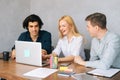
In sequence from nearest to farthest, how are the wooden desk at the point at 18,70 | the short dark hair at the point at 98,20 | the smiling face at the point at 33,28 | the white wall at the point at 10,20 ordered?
the wooden desk at the point at 18,70
the short dark hair at the point at 98,20
the smiling face at the point at 33,28
the white wall at the point at 10,20

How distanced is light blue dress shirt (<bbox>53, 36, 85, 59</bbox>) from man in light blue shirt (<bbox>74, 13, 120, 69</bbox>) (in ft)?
0.71

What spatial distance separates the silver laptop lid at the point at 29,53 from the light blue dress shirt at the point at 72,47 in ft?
1.85

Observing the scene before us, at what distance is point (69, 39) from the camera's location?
2.83 m

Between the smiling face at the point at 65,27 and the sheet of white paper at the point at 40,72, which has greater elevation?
the smiling face at the point at 65,27

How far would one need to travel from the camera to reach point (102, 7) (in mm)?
3291

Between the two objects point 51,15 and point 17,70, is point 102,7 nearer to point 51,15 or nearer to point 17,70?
point 51,15

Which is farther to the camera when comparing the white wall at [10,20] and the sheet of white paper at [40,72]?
the white wall at [10,20]

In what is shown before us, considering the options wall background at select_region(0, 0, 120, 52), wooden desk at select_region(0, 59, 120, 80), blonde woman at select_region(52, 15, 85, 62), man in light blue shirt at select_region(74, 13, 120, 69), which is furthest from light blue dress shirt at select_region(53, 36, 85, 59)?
wall background at select_region(0, 0, 120, 52)

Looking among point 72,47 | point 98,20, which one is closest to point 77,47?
point 72,47

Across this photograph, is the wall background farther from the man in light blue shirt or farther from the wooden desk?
the wooden desk

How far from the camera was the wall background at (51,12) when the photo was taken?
3.24m

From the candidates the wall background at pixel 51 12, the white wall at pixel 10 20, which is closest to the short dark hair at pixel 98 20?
the wall background at pixel 51 12

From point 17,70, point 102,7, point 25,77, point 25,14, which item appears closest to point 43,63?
point 17,70

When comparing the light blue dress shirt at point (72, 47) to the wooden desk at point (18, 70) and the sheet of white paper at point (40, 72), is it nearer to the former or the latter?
the wooden desk at point (18, 70)
